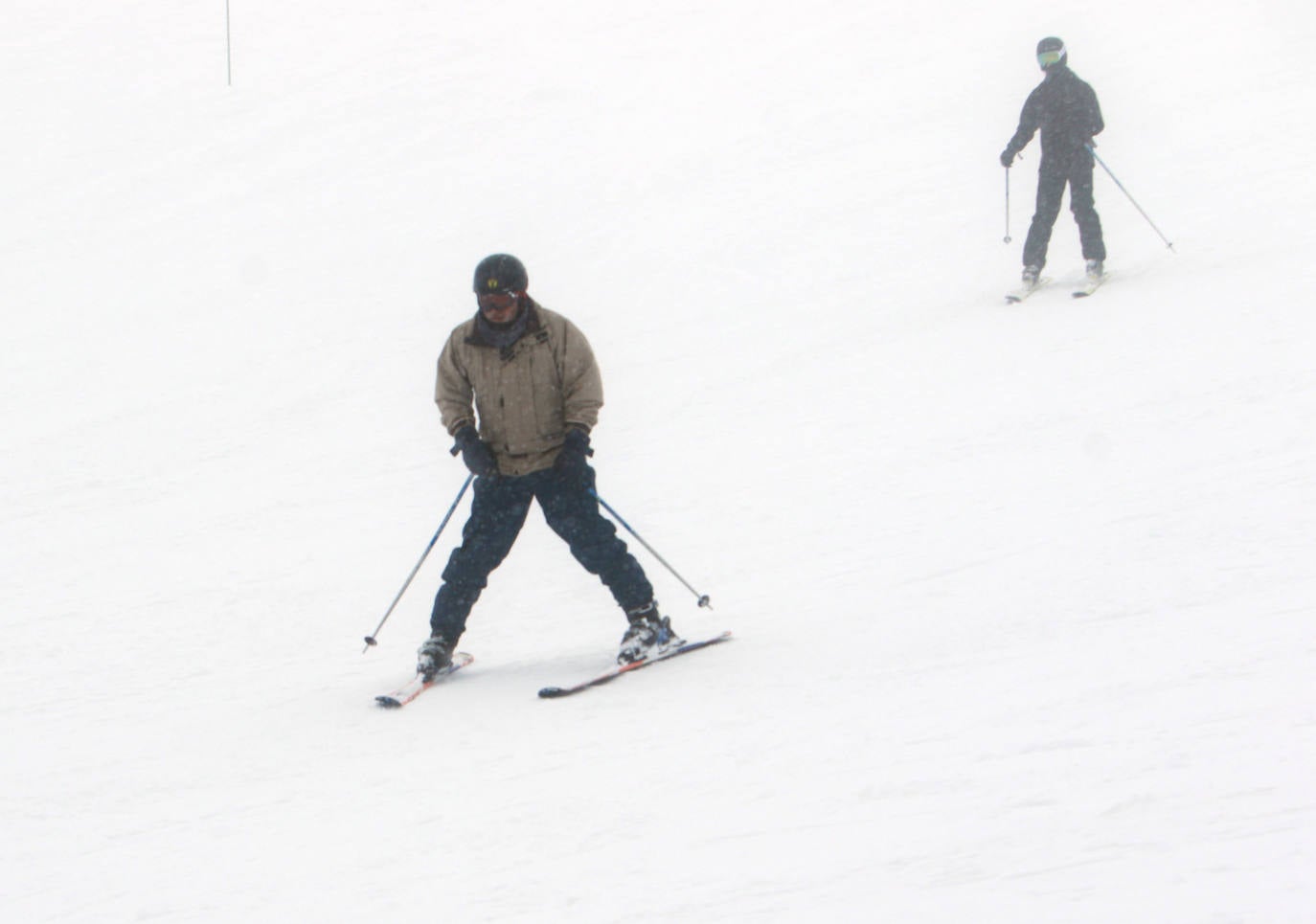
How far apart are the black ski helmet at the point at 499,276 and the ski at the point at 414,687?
1.46 metres

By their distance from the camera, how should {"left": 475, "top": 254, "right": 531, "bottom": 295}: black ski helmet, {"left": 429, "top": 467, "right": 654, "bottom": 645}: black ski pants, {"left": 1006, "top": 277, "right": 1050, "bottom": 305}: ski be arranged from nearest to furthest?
{"left": 475, "top": 254, "right": 531, "bottom": 295}: black ski helmet → {"left": 429, "top": 467, "right": 654, "bottom": 645}: black ski pants → {"left": 1006, "top": 277, "right": 1050, "bottom": 305}: ski

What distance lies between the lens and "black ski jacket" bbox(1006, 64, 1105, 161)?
10164 millimetres

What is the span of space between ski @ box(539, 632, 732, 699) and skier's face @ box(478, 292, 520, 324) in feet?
4.21

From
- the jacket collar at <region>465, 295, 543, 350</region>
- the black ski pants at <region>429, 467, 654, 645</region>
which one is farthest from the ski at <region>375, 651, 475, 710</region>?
the jacket collar at <region>465, 295, 543, 350</region>

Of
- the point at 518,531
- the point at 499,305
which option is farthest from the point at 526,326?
the point at 518,531

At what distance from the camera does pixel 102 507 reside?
8852mm

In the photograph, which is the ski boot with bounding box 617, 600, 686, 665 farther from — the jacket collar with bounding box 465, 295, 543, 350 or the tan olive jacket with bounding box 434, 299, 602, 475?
the jacket collar with bounding box 465, 295, 543, 350

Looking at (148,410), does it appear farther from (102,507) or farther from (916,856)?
(916,856)

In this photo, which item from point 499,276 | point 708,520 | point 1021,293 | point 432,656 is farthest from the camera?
point 1021,293

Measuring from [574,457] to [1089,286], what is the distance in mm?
6293

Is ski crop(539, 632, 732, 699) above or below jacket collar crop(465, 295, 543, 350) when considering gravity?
below

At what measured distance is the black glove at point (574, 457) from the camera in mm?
5105

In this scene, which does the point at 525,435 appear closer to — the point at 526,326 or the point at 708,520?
the point at 526,326

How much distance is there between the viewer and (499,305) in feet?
16.6
